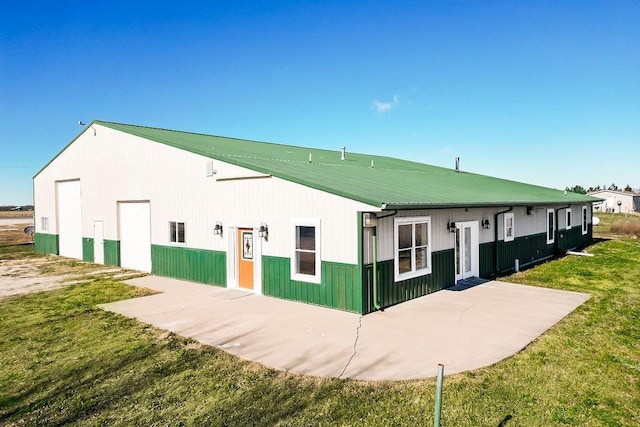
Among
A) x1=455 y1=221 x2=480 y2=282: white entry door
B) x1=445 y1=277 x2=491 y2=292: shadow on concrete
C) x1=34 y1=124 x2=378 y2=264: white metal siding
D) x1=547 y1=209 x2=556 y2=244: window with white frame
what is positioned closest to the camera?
x1=34 y1=124 x2=378 y2=264: white metal siding

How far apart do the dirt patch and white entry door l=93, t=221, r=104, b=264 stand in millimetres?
421

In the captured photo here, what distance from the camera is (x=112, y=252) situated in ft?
58.0

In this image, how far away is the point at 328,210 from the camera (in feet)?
32.2

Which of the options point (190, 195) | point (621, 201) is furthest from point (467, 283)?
point (621, 201)

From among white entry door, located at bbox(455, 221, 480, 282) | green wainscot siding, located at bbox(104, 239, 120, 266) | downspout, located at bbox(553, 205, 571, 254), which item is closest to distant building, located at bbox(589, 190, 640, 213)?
downspout, located at bbox(553, 205, 571, 254)

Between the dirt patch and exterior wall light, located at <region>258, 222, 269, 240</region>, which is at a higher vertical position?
exterior wall light, located at <region>258, 222, 269, 240</region>

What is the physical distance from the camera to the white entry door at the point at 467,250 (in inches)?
505

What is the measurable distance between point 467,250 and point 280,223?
6.27 meters

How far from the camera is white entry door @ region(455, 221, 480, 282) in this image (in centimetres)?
1282

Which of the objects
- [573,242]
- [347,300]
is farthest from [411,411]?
[573,242]

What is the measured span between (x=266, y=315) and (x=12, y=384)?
184 inches

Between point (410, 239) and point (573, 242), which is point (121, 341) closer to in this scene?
point (410, 239)

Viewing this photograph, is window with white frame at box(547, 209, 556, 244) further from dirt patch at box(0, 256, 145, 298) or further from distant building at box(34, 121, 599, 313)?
dirt patch at box(0, 256, 145, 298)

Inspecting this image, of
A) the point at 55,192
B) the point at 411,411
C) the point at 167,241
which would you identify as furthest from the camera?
the point at 55,192
